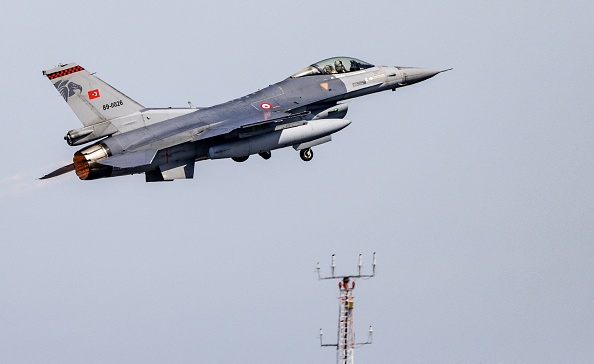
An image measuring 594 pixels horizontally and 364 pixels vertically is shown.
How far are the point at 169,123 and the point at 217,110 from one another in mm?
1834

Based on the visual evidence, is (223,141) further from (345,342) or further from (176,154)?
(345,342)

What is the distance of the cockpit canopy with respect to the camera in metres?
59.8

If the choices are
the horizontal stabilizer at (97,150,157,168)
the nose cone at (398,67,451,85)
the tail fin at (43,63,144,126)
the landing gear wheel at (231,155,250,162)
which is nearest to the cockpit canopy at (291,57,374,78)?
the nose cone at (398,67,451,85)

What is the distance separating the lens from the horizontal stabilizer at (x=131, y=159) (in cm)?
5331

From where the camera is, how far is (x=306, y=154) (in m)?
57.8

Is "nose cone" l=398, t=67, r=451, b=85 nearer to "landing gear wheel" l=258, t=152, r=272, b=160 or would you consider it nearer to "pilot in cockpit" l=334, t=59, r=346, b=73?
"pilot in cockpit" l=334, t=59, r=346, b=73

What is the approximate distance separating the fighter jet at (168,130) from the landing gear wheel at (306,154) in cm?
3

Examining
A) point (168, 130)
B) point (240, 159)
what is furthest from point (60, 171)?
point (240, 159)

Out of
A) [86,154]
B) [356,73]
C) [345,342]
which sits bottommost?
[345,342]

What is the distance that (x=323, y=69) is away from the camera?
60.0 m

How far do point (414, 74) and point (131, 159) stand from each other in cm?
1232

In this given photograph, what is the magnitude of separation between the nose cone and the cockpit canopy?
4.63 ft

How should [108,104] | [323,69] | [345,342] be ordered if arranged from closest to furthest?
[345,342]
[108,104]
[323,69]

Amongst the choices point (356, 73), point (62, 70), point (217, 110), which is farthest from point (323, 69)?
point (62, 70)
